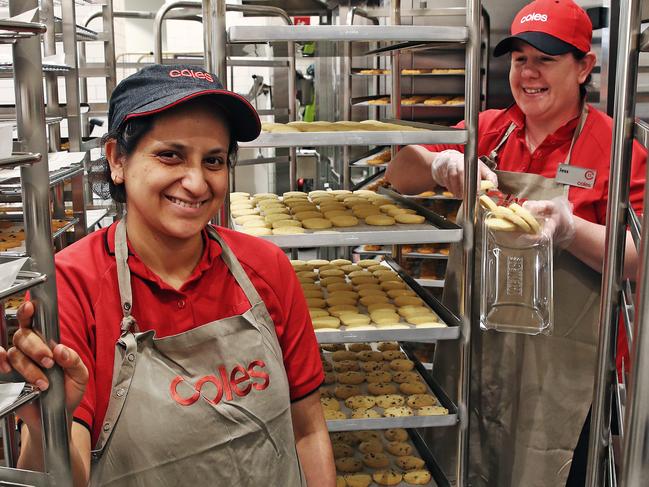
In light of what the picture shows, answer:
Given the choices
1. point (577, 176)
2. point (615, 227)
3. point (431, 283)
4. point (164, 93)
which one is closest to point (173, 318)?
point (164, 93)

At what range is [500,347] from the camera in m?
2.40

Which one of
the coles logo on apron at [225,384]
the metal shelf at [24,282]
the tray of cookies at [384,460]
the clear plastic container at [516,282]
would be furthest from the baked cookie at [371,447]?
the metal shelf at [24,282]

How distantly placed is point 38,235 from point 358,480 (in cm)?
184

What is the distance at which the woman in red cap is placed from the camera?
7.30 feet

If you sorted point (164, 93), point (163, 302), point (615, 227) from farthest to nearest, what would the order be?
1. point (163, 302)
2. point (164, 93)
3. point (615, 227)

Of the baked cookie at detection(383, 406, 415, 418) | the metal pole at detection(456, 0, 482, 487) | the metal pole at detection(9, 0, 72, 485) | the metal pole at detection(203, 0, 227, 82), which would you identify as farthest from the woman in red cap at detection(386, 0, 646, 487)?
the metal pole at detection(9, 0, 72, 485)

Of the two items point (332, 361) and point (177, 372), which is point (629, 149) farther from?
point (332, 361)

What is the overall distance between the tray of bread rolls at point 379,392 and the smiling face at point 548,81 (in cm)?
106

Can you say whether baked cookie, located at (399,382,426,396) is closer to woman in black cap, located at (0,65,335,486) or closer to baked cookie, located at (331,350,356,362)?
baked cookie, located at (331,350,356,362)

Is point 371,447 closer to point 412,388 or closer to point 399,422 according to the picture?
point 412,388

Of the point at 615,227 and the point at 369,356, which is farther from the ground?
the point at 615,227

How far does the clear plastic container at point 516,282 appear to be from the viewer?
2.20 metres

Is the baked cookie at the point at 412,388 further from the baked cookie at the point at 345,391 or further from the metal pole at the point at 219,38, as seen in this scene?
the metal pole at the point at 219,38

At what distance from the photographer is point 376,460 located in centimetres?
254
